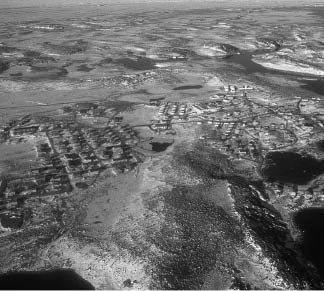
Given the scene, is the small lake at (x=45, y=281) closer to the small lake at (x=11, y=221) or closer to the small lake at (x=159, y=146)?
the small lake at (x=11, y=221)

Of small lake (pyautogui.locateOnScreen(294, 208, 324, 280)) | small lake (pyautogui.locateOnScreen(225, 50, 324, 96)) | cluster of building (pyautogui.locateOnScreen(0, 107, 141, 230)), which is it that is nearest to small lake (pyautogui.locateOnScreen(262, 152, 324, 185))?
small lake (pyautogui.locateOnScreen(294, 208, 324, 280))

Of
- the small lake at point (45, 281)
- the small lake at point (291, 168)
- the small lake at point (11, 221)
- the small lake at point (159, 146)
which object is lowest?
the small lake at point (45, 281)

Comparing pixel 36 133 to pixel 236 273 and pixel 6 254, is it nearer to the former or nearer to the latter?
pixel 6 254

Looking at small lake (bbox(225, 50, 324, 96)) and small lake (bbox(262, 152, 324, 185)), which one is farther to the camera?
small lake (bbox(225, 50, 324, 96))

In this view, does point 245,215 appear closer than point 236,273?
No

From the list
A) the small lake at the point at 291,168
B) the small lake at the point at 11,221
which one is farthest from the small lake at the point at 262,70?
the small lake at the point at 11,221

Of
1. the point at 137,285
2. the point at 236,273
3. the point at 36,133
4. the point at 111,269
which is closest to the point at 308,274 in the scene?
the point at 236,273

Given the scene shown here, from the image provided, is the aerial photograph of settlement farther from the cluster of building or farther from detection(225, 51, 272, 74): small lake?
detection(225, 51, 272, 74): small lake
